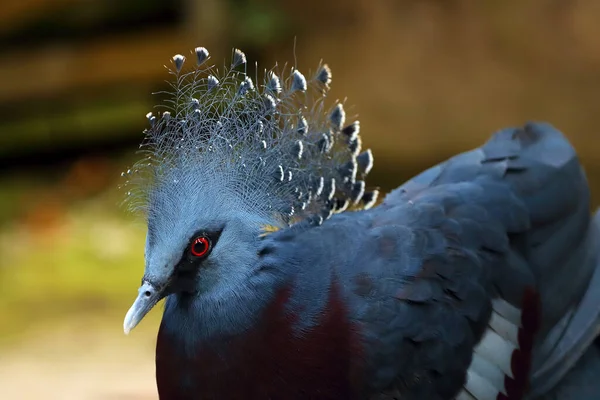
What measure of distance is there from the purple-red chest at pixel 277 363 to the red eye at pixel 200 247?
0.22m

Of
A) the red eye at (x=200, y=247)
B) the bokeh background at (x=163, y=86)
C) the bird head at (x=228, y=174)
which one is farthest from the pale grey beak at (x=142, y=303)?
the bokeh background at (x=163, y=86)

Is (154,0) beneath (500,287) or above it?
above

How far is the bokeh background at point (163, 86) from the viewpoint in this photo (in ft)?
15.6

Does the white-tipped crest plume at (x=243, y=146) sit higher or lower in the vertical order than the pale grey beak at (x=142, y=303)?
higher

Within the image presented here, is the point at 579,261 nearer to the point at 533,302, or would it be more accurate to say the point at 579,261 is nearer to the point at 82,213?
the point at 533,302

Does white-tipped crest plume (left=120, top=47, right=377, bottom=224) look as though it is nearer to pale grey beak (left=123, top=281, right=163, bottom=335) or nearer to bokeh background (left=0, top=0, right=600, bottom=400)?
pale grey beak (left=123, top=281, right=163, bottom=335)

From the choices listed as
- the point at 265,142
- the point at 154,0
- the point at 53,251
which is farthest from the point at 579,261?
the point at 154,0

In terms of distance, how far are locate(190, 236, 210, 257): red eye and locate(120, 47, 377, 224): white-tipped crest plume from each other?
0.43ft

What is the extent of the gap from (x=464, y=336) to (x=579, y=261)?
51cm

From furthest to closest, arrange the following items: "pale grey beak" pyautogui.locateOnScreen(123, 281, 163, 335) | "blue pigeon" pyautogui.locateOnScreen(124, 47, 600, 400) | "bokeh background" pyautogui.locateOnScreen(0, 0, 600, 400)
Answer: "bokeh background" pyautogui.locateOnScreen(0, 0, 600, 400) → "blue pigeon" pyautogui.locateOnScreen(124, 47, 600, 400) → "pale grey beak" pyautogui.locateOnScreen(123, 281, 163, 335)

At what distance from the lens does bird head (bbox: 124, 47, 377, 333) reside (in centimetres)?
204

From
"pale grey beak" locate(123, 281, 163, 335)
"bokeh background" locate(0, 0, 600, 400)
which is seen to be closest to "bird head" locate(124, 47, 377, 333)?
"pale grey beak" locate(123, 281, 163, 335)

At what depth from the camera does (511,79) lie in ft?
16.9

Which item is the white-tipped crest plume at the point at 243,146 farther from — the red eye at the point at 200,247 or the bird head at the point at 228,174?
the red eye at the point at 200,247
